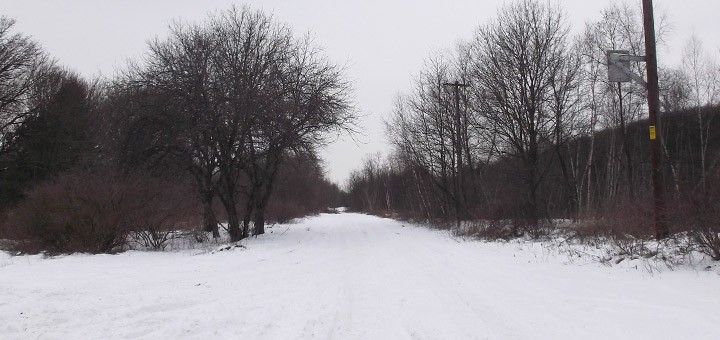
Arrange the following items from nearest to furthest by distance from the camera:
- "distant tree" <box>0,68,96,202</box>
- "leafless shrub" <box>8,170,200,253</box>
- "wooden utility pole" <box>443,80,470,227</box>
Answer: "leafless shrub" <box>8,170,200,253</box> → "wooden utility pole" <box>443,80,470,227</box> → "distant tree" <box>0,68,96,202</box>

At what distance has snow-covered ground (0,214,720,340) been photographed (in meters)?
5.66

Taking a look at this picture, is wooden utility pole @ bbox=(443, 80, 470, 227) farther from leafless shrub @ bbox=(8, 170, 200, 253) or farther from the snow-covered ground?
leafless shrub @ bbox=(8, 170, 200, 253)

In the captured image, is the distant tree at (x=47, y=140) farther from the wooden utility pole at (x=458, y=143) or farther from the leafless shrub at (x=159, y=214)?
the wooden utility pole at (x=458, y=143)

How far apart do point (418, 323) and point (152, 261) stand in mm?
9964

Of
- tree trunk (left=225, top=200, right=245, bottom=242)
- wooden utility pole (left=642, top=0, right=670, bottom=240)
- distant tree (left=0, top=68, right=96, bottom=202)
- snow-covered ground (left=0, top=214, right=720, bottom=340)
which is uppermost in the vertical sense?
distant tree (left=0, top=68, right=96, bottom=202)

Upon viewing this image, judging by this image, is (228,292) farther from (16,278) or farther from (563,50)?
(563,50)

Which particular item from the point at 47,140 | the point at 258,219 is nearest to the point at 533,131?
the point at 258,219

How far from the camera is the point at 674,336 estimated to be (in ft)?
16.5

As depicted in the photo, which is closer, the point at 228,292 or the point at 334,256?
the point at 228,292

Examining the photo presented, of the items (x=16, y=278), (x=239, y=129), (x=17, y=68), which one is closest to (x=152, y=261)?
(x=16, y=278)

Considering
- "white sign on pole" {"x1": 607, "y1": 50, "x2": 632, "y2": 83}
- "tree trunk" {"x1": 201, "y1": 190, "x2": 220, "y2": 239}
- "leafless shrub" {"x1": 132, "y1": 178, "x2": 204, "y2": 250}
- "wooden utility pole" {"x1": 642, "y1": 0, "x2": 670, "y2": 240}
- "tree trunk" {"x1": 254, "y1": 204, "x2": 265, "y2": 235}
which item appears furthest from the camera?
"tree trunk" {"x1": 254, "y1": 204, "x2": 265, "y2": 235}

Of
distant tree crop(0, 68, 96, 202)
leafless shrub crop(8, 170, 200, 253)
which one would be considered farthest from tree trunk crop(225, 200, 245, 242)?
distant tree crop(0, 68, 96, 202)

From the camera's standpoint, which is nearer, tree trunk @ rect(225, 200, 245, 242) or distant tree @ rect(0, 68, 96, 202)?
tree trunk @ rect(225, 200, 245, 242)

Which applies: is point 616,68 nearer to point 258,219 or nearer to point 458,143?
point 458,143
